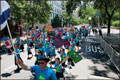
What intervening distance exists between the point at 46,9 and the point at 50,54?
2136 cm

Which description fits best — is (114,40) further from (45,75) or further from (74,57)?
(45,75)

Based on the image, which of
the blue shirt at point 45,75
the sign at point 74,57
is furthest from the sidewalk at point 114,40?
the blue shirt at point 45,75

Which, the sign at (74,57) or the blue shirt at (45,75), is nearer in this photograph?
the blue shirt at (45,75)

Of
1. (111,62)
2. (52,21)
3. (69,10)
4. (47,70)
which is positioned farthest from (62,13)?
(47,70)

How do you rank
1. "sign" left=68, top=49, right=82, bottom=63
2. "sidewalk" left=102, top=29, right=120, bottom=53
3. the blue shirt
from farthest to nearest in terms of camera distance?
"sidewalk" left=102, top=29, right=120, bottom=53 → "sign" left=68, top=49, right=82, bottom=63 → the blue shirt

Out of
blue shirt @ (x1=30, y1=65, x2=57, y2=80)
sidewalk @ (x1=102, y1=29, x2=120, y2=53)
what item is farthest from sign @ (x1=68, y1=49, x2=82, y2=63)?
sidewalk @ (x1=102, y1=29, x2=120, y2=53)

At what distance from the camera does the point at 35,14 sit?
28891mm

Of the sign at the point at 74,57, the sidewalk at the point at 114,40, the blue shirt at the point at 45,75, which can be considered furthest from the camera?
the sidewalk at the point at 114,40

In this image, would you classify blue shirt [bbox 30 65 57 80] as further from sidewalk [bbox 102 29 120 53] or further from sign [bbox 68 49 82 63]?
sidewalk [bbox 102 29 120 53]

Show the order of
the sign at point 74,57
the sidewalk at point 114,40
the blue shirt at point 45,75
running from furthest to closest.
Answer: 1. the sidewalk at point 114,40
2. the sign at point 74,57
3. the blue shirt at point 45,75

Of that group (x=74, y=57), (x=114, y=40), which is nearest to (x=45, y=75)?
(x=74, y=57)

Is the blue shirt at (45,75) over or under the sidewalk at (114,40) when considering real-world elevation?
over

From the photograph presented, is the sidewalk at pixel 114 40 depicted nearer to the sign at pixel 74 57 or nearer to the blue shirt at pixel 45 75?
the sign at pixel 74 57

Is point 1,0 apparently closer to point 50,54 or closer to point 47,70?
point 47,70
